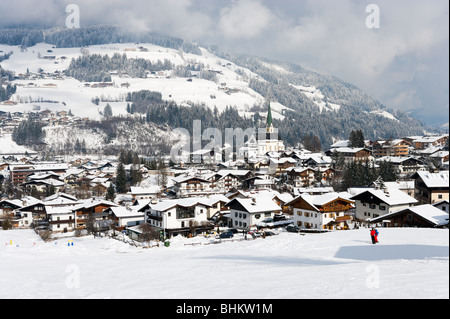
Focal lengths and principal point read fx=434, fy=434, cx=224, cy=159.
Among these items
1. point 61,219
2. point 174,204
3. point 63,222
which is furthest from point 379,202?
point 61,219

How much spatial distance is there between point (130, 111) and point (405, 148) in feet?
342

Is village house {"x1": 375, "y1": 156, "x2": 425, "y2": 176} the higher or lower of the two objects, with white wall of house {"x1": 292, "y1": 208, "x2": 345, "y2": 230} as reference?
higher

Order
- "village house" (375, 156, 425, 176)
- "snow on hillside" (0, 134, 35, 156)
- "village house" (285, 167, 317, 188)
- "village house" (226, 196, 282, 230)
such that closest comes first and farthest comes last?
"village house" (226, 196, 282, 230) < "village house" (375, 156, 425, 176) < "village house" (285, 167, 317, 188) < "snow on hillside" (0, 134, 35, 156)

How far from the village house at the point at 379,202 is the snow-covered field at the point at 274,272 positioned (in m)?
9.05

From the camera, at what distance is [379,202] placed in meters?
29.1

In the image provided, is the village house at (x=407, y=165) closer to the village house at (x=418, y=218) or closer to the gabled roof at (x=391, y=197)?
the gabled roof at (x=391, y=197)

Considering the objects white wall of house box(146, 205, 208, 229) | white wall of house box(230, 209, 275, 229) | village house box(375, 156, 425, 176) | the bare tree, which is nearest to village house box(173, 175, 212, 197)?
white wall of house box(146, 205, 208, 229)

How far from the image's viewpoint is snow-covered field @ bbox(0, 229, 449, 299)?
8.90 m

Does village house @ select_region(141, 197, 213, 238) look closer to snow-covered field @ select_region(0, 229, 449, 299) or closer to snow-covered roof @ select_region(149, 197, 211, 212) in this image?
snow-covered roof @ select_region(149, 197, 211, 212)

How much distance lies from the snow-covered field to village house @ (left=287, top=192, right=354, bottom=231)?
28.2 ft

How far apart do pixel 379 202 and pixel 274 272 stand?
19597mm

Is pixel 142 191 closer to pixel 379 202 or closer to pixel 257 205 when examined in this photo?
pixel 257 205
